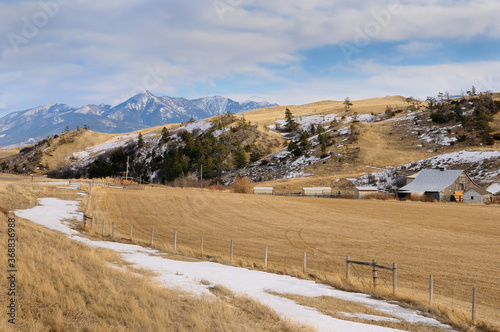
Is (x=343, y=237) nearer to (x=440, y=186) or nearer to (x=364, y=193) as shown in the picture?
(x=364, y=193)

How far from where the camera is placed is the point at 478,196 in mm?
72812

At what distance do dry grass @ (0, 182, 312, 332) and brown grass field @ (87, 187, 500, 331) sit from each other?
25.8ft

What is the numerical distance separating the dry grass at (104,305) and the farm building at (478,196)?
72589 mm

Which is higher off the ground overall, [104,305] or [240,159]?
[240,159]

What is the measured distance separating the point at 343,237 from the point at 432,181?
51368mm

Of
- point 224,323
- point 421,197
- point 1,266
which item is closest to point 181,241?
point 1,266

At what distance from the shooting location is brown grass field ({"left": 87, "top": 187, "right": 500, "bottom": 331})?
65.6 feet

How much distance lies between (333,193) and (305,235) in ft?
173

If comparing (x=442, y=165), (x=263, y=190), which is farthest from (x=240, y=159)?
(x=442, y=165)

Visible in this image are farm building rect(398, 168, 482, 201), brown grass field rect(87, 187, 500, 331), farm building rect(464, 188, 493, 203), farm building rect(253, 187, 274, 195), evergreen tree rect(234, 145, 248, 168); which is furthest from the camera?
evergreen tree rect(234, 145, 248, 168)

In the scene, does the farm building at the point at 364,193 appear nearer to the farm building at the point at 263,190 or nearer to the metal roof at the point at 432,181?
the metal roof at the point at 432,181

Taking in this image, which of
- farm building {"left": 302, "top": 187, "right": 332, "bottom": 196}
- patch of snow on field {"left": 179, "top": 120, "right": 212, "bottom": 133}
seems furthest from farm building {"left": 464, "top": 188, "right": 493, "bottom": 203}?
patch of snow on field {"left": 179, "top": 120, "right": 212, "bottom": 133}

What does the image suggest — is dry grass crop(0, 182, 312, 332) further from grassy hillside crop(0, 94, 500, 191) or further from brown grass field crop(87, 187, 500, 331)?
grassy hillside crop(0, 94, 500, 191)

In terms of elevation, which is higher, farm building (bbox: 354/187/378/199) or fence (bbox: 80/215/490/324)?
farm building (bbox: 354/187/378/199)
